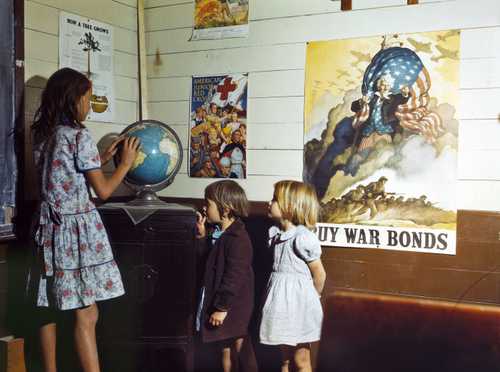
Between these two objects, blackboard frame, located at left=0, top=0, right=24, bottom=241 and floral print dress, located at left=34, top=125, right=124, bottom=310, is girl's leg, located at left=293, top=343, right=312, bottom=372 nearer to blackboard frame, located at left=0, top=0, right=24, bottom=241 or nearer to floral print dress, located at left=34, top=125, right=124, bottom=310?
floral print dress, located at left=34, top=125, right=124, bottom=310

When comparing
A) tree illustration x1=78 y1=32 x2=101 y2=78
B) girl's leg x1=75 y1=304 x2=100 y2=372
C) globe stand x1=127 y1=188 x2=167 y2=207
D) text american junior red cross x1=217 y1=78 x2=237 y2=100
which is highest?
tree illustration x1=78 y1=32 x2=101 y2=78

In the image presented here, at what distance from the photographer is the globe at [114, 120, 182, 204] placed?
396 cm

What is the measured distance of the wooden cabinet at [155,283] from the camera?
3.89 metres

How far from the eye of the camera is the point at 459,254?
3672 millimetres

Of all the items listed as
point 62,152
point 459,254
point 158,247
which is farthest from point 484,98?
point 62,152

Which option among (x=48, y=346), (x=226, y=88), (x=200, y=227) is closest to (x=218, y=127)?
(x=226, y=88)

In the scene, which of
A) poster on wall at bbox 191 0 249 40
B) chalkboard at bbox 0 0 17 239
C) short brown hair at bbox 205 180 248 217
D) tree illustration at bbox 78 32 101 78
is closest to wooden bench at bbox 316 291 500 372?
short brown hair at bbox 205 180 248 217

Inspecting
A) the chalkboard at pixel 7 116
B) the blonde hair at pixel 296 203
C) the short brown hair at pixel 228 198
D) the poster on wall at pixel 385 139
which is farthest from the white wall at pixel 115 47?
the blonde hair at pixel 296 203

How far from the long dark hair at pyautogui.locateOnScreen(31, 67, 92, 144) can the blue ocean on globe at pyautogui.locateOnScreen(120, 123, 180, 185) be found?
2.04ft

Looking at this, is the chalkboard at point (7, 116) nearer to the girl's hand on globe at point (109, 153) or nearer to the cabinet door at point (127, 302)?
the girl's hand on globe at point (109, 153)

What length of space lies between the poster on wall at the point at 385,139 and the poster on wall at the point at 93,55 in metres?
1.44

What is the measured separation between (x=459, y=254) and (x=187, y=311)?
1.66 metres

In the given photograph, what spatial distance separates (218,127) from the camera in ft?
14.7

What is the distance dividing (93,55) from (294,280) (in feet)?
7.00
